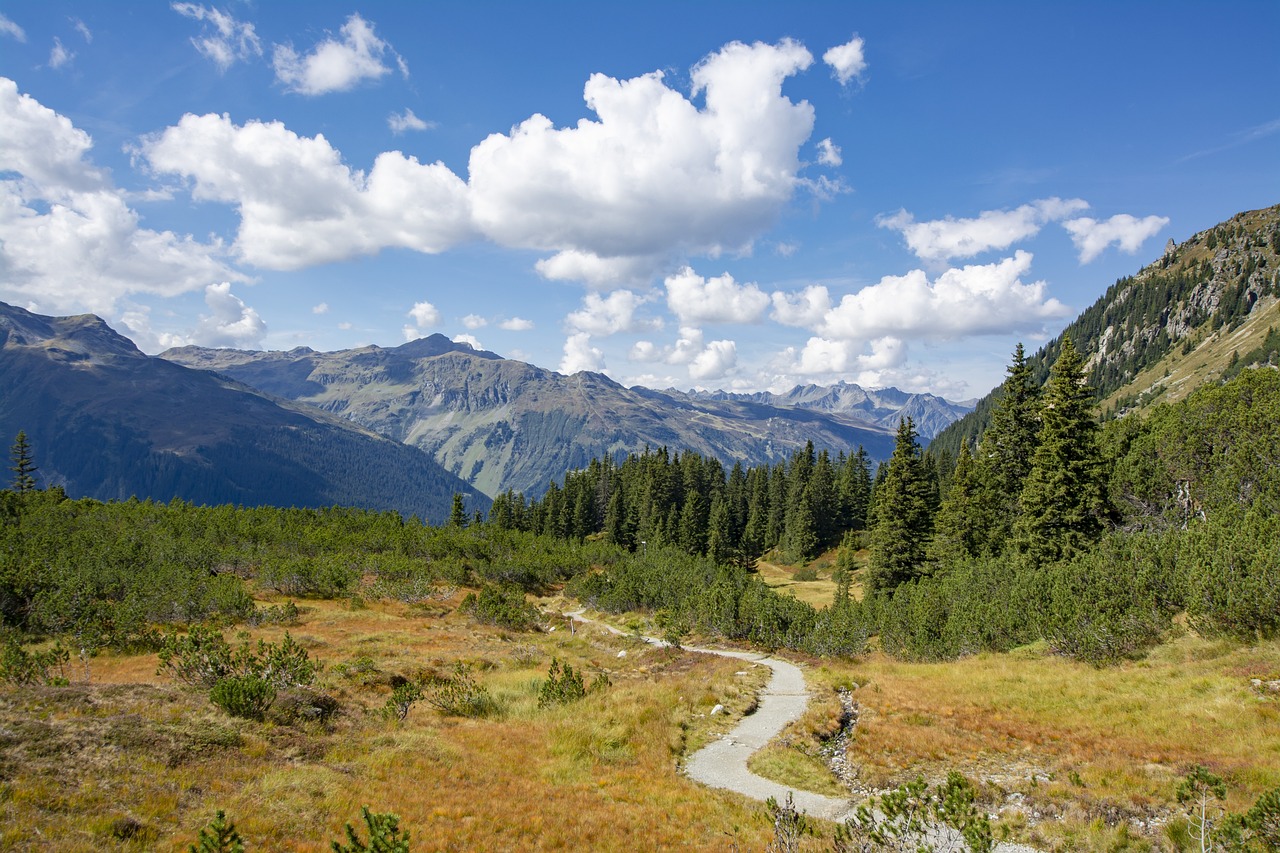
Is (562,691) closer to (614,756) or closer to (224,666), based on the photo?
(614,756)

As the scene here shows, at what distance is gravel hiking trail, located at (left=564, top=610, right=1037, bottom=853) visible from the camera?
39.1ft

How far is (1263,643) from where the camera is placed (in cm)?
1716

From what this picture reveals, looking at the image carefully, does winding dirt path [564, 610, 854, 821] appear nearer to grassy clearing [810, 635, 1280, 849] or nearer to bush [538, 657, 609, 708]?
grassy clearing [810, 635, 1280, 849]

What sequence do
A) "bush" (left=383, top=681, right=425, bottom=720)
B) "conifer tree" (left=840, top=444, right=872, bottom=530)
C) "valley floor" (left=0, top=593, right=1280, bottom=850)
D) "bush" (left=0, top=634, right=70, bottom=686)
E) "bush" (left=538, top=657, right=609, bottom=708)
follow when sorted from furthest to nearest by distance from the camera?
1. "conifer tree" (left=840, top=444, right=872, bottom=530)
2. "bush" (left=538, top=657, right=609, bottom=708)
3. "bush" (left=383, top=681, right=425, bottom=720)
4. "bush" (left=0, top=634, right=70, bottom=686)
5. "valley floor" (left=0, top=593, right=1280, bottom=850)

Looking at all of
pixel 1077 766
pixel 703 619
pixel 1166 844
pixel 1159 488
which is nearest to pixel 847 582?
pixel 703 619

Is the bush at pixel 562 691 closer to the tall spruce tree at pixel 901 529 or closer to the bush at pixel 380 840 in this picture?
the bush at pixel 380 840

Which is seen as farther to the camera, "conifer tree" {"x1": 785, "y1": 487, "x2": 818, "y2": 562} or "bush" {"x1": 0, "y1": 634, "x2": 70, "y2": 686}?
"conifer tree" {"x1": 785, "y1": 487, "x2": 818, "y2": 562}

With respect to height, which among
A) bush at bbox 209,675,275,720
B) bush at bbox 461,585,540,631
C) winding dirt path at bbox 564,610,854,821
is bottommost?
bush at bbox 461,585,540,631

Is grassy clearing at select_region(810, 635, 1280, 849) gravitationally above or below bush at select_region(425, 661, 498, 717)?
above

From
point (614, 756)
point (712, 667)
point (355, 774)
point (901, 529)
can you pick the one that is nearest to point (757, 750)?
point (614, 756)

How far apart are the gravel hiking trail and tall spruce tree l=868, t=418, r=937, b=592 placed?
24.3 meters

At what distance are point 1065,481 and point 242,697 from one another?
4063 centimetres

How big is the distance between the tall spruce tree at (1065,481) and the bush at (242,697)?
3789 cm

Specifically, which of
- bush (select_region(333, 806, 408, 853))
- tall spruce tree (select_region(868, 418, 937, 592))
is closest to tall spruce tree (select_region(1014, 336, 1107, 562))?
tall spruce tree (select_region(868, 418, 937, 592))
